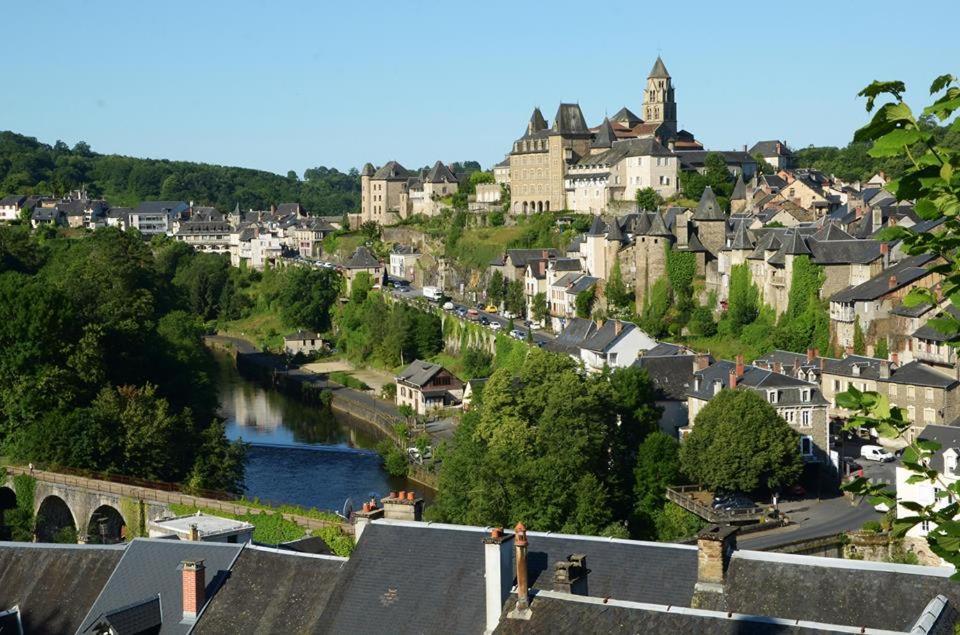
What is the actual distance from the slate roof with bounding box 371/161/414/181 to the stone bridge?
65.2 metres

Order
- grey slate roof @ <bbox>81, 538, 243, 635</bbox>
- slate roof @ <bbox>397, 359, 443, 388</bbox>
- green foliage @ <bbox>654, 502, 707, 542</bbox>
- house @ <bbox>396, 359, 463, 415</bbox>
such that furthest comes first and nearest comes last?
slate roof @ <bbox>397, 359, 443, 388</bbox> < house @ <bbox>396, 359, 463, 415</bbox> < green foliage @ <bbox>654, 502, 707, 542</bbox> < grey slate roof @ <bbox>81, 538, 243, 635</bbox>

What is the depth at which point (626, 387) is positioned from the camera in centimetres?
4059

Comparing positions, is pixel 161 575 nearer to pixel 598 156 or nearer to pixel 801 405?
pixel 801 405

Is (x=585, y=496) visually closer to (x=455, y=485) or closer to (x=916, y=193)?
(x=455, y=485)

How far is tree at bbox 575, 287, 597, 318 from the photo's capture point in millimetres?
61875

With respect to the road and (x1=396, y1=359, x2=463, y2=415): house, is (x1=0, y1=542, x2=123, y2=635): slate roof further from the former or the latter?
(x1=396, y1=359, x2=463, y2=415): house

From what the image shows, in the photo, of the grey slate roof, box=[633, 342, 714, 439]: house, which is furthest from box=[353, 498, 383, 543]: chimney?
box=[633, 342, 714, 439]: house

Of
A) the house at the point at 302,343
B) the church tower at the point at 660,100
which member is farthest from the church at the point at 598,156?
the house at the point at 302,343

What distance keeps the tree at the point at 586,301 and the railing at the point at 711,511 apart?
2577cm

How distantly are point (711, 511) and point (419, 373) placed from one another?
2760 centimetres

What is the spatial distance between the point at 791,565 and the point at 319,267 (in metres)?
76.9

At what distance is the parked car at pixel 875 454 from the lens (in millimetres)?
40094

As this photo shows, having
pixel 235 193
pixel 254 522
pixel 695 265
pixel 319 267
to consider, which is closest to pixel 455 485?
pixel 254 522

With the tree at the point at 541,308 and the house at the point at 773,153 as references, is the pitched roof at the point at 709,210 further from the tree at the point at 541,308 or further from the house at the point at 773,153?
the house at the point at 773,153
